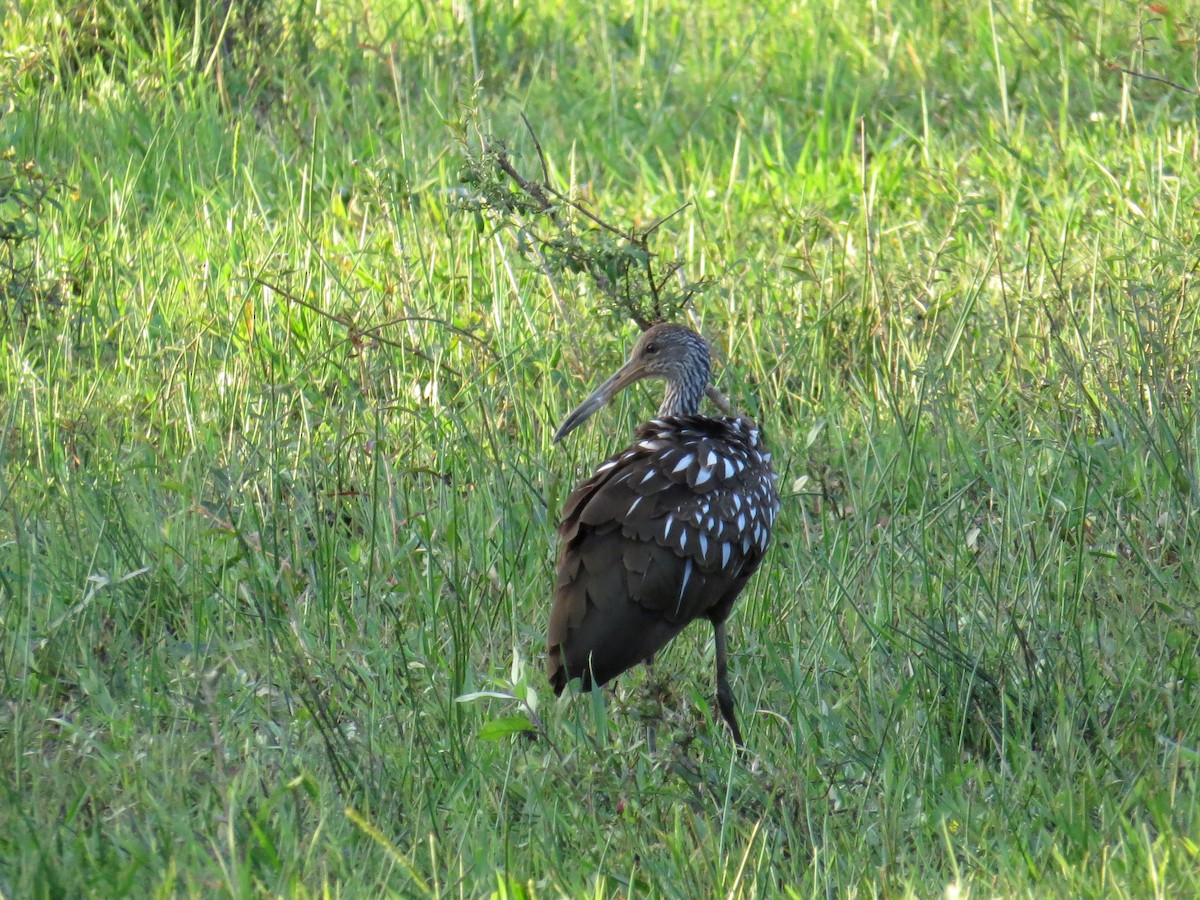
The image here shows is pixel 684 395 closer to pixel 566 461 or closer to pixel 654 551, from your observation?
pixel 566 461

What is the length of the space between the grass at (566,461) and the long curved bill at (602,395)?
19cm

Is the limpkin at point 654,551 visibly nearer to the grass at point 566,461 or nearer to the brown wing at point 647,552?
the brown wing at point 647,552

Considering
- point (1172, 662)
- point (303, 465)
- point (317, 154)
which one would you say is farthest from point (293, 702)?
point (317, 154)

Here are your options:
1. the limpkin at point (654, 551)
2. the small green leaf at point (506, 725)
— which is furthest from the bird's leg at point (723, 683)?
the small green leaf at point (506, 725)

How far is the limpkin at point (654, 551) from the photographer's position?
3412mm

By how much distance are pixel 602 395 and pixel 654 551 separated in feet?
3.25

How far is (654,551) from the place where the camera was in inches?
137

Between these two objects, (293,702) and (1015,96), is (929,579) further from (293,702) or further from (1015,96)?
(1015,96)

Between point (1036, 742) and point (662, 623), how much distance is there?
846mm

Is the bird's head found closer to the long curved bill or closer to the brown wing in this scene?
the long curved bill

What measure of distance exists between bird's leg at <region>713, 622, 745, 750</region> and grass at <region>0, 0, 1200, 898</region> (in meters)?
0.06

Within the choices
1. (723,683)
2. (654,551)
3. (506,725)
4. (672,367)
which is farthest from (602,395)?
(506,725)

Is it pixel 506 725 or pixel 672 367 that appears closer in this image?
pixel 506 725

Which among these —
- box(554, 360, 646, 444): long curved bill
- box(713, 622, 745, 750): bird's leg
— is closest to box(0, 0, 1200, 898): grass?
box(713, 622, 745, 750): bird's leg
